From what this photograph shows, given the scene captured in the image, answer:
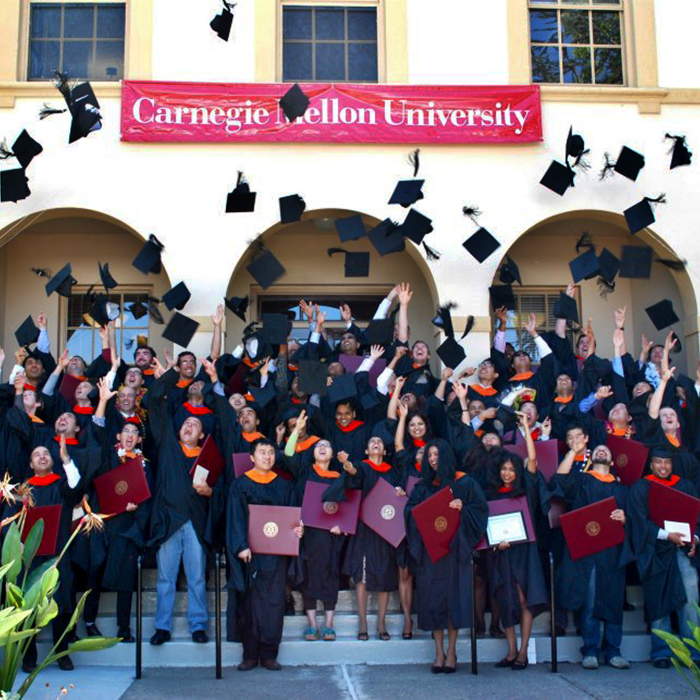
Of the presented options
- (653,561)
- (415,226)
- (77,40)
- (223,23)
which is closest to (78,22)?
(77,40)

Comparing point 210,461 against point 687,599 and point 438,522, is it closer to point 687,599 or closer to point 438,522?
point 438,522

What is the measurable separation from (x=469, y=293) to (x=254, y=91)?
9.93 ft

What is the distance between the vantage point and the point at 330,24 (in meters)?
11.7

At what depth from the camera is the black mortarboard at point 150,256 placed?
10.7m

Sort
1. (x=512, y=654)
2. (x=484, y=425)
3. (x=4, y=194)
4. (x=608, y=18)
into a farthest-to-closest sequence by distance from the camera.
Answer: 1. (x=608, y=18)
2. (x=4, y=194)
3. (x=484, y=425)
4. (x=512, y=654)

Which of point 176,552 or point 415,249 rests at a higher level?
point 415,249

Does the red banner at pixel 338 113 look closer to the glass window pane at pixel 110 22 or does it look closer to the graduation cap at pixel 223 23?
the graduation cap at pixel 223 23

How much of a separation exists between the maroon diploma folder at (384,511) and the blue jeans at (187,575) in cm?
129

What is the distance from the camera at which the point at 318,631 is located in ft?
26.1

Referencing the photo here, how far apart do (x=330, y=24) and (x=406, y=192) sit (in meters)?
2.28

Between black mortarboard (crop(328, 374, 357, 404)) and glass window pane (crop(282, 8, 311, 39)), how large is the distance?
4.38 metres

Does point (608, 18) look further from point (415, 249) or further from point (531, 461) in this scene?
point (531, 461)

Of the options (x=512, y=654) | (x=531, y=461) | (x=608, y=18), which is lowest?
(x=512, y=654)

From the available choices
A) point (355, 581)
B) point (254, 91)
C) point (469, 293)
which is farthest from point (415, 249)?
point (355, 581)
